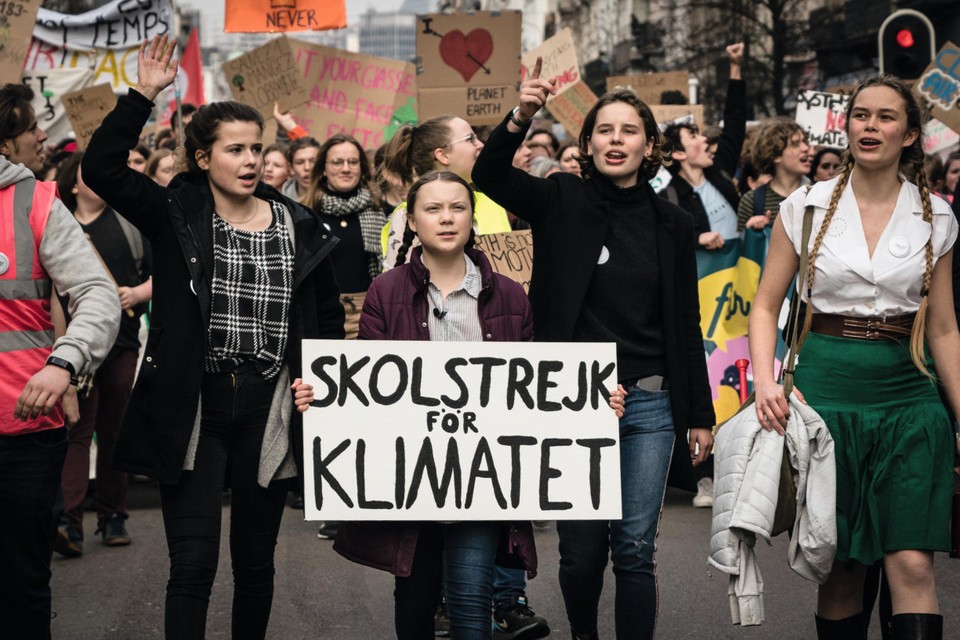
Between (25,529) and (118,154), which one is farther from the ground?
(118,154)

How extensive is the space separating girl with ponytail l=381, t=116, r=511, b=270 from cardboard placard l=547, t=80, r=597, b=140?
19.5 feet

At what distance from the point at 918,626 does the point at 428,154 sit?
2.96 meters

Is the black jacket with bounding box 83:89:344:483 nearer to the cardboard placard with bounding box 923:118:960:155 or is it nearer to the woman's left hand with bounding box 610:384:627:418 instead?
the woman's left hand with bounding box 610:384:627:418

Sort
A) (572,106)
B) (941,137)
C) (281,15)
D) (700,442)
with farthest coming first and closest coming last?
(941,137) → (572,106) → (281,15) → (700,442)

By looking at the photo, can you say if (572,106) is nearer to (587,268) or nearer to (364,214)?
(364,214)

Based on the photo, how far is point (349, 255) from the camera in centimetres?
796

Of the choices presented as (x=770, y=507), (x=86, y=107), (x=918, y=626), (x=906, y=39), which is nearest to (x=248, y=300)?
(x=770, y=507)

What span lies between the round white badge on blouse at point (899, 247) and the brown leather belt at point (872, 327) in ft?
0.64

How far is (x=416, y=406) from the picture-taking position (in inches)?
179

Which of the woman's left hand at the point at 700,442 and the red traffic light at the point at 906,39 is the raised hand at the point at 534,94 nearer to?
the woman's left hand at the point at 700,442

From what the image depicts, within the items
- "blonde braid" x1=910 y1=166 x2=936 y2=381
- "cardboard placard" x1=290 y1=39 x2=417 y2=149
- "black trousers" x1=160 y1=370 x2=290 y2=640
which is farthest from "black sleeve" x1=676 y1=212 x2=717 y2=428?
"cardboard placard" x1=290 y1=39 x2=417 y2=149

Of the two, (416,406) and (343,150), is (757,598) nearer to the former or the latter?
(416,406)

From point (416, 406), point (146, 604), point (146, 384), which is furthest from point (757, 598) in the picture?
point (146, 604)

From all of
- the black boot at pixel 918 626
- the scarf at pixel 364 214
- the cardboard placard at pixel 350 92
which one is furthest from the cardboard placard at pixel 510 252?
the cardboard placard at pixel 350 92
